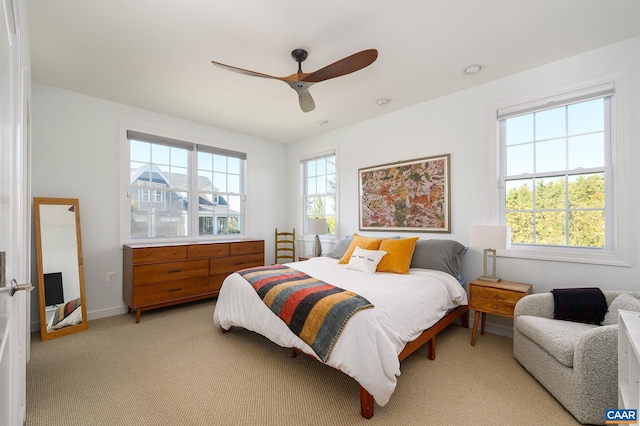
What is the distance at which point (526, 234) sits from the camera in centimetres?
296

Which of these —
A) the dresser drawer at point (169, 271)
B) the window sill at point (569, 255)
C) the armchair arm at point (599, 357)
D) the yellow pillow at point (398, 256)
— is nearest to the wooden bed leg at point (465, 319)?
the window sill at point (569, 255)

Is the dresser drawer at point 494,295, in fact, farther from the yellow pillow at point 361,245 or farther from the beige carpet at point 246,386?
the yellow pillow at point 361,245

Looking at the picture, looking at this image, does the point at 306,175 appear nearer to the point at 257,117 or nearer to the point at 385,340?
the point at 257,117

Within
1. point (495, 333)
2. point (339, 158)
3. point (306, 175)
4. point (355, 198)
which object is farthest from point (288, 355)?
point (306, 175)

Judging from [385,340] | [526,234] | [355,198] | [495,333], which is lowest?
[495,333]

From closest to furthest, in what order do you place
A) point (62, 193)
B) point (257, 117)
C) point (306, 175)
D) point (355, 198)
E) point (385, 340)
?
point (385, 340) → point (62, 193) → point (257, 117) → point (355, 198) → point (306, 175)

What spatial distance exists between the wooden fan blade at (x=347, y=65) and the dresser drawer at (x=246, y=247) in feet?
8.59

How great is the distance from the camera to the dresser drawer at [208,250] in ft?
12.3

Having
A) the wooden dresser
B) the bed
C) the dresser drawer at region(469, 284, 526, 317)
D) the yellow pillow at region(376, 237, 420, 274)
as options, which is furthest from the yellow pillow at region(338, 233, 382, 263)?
the wooden dresser

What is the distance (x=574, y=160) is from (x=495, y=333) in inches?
72.6

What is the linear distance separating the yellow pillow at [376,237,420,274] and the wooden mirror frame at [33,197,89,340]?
325cm

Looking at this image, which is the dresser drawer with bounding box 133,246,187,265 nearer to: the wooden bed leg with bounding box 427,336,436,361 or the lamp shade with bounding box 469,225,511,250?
the wooden bed leg with bounding box 427,336,436,361

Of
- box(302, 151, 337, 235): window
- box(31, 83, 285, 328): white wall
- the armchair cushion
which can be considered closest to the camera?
the armchair cushion

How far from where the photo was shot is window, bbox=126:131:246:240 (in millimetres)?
3869
